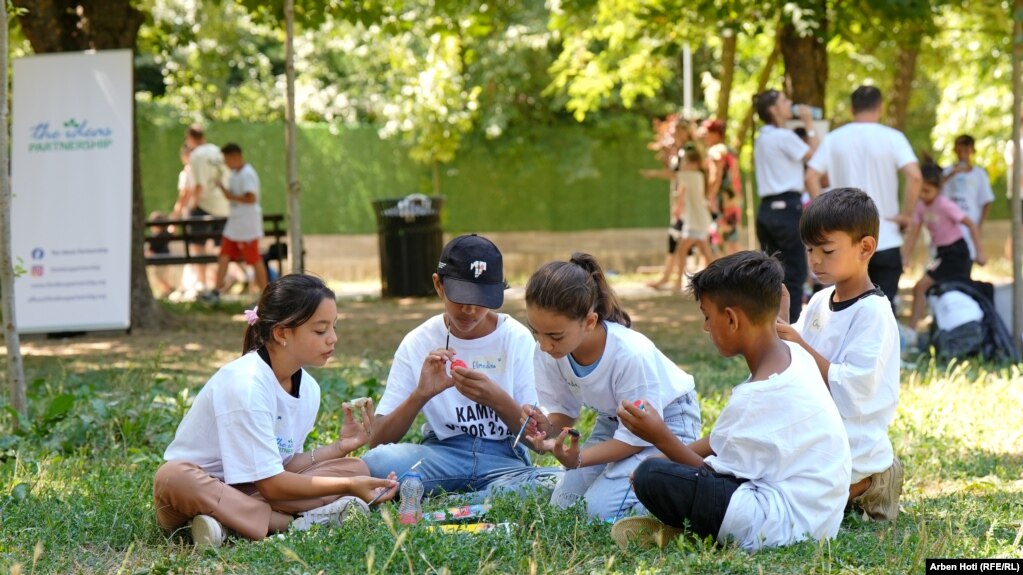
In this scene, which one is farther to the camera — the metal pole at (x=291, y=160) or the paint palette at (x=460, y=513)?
the metal pole at (x=291, y=160)

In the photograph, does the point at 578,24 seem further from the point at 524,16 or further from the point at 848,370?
the point at 848,370

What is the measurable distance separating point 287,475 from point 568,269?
1.24 meters

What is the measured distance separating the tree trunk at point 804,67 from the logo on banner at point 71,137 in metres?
6.07

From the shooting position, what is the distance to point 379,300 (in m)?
14.6

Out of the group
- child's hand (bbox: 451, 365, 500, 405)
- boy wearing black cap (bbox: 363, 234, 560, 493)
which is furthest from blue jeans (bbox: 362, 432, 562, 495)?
child's hand (bbox: 451, 365, 500, 405)

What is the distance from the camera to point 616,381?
14.7 ft

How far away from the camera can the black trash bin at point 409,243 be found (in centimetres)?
1455

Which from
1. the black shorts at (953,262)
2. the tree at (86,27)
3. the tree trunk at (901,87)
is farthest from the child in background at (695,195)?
the tree at (86,27)

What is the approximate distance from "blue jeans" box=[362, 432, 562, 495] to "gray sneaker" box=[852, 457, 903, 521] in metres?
1.23

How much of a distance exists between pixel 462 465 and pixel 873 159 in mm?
4585

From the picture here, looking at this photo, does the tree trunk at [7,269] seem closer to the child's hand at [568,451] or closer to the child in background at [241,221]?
the child's hand at [568,451]

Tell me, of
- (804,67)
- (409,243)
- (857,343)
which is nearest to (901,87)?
(804,67)

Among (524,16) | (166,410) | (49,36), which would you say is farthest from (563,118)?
(166,410)

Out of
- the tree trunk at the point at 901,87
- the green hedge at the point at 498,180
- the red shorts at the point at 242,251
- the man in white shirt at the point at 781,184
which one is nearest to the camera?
the man in white shirt at the point at 781,184
